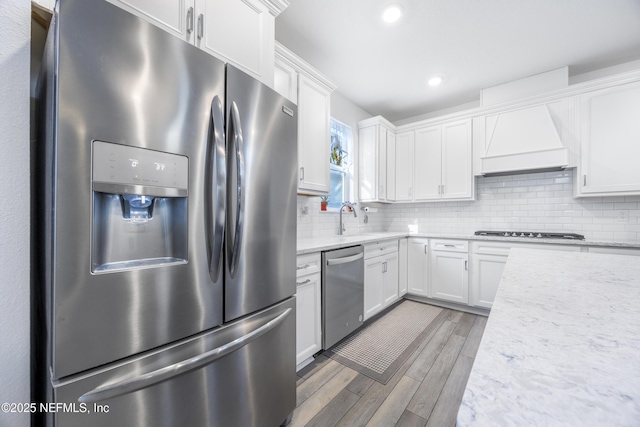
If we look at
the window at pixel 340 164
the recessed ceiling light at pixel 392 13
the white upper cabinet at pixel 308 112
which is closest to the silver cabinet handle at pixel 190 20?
the white upper cabinet at pixel 308 112

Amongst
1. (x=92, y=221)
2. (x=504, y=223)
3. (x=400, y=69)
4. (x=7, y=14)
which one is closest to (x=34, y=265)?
(x=92, y=221)

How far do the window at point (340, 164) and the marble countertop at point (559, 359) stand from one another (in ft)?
8.46

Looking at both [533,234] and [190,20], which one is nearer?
[190,20]

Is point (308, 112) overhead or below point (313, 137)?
overhead

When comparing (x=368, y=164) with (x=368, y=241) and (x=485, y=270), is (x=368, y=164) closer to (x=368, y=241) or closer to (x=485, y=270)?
(x=368, y=241)

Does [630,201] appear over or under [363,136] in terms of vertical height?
under

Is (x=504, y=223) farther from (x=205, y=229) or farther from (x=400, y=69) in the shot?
(x=205, y=229)

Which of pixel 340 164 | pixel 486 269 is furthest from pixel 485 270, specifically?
pixel 340 164

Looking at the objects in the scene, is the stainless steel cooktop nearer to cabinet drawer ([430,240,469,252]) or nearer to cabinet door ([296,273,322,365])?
cabinet drawer ([430,240,469,252])

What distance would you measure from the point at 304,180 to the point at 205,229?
1360mm

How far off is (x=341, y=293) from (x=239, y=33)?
1.97 m

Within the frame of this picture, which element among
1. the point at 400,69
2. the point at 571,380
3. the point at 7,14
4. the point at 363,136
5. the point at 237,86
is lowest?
the point at 571,380

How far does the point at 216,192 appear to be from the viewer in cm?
99

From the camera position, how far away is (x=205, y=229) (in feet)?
3.20
